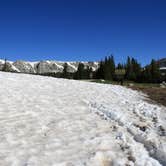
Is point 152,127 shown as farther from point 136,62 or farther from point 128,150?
point 136,62

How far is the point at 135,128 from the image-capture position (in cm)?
1110

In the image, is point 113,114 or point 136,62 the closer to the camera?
point 113,114

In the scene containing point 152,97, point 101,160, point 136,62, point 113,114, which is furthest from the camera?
point 136,62

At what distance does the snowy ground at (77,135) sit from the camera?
7.81 m

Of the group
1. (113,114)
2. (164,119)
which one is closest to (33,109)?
(113,114)

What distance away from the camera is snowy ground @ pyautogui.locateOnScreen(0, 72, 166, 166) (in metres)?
7.81

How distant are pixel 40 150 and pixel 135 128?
422cm

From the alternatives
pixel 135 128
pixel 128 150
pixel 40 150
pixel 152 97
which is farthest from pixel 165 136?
pixel 152 97

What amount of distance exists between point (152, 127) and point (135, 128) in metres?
0.89

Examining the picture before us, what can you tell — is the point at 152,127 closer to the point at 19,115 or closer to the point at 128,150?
the point at 128,150

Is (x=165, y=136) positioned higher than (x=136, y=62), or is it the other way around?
(x=136, y=62)

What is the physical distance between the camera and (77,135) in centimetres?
985

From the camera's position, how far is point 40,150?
27.3 ft

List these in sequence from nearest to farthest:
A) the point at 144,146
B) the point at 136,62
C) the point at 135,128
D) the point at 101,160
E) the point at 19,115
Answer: the point at 101,160, the point at 144,146, the point at 135,128, the point at 19,115, the point at 136,62
